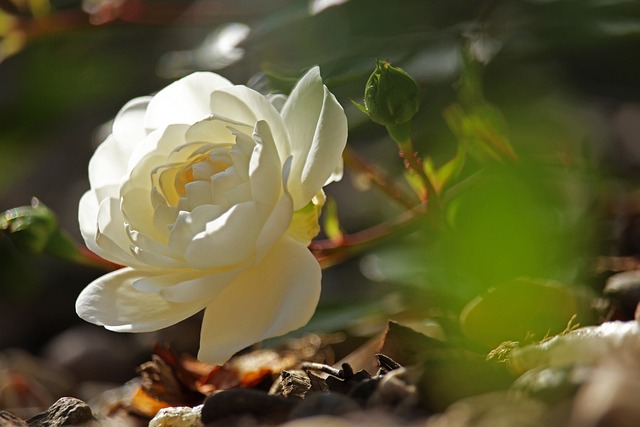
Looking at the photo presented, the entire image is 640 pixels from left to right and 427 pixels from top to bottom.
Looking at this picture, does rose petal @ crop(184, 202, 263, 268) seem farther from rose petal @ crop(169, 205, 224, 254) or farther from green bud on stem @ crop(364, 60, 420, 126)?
green bud on stem @ crop(364, 60, 420, 126)

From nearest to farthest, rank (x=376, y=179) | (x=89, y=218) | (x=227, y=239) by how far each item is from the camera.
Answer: (x=227, y=239)
(x=89, y=218)
(x=376, y=179)

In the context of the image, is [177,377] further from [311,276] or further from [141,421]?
[311,276]

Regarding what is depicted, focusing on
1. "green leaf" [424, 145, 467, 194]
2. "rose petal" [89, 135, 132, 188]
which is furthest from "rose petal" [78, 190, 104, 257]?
"green leaf" [424, 145, 467, 194]

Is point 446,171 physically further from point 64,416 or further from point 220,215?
point 64,416

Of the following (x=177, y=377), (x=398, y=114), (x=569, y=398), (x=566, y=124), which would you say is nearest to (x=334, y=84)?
(x=398, y=114)

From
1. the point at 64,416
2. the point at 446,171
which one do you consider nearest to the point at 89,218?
the point at 64,416

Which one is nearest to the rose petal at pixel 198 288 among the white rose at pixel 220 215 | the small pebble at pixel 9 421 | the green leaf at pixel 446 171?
the white rose at pixel 220 215
